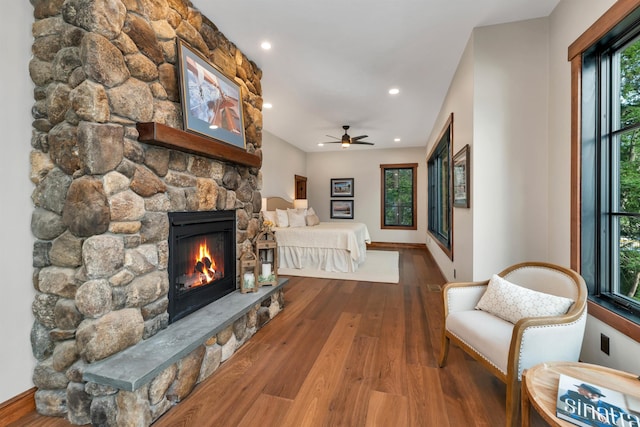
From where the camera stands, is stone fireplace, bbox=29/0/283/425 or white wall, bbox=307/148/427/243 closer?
stone fireplace, bbox=29/0/283/425

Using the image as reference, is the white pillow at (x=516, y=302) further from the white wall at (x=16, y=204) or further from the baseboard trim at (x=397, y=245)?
the baseboard trim at (x=397, y=245)

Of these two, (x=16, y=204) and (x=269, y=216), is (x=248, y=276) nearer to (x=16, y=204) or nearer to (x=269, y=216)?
(x=16, y=204)

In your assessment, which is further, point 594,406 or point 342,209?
point 342,209

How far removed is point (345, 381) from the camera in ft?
6.34

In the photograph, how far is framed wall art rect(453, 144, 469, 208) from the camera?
2857 millimetres

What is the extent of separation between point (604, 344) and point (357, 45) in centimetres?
313

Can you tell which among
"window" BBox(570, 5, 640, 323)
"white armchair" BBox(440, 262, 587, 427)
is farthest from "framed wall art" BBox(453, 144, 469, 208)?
"white armchair" BBox(440, 262, 587, 427)

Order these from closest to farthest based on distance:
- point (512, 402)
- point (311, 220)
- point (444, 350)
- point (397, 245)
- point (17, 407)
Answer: point (512, 402) < point (17, 407) < point (444, 350) < point (311, 220) < point (397, 245)

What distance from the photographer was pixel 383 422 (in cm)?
157

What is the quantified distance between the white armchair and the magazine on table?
0.28 metres

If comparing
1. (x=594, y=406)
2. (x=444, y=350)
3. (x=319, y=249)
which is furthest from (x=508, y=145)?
(x=319, y=249)

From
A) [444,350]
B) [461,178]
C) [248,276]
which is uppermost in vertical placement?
[461,178]

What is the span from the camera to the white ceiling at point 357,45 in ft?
7.69

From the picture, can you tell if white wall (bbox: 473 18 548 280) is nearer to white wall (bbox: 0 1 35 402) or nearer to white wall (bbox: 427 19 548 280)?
white wall (bbox: 427 19 548 280)
